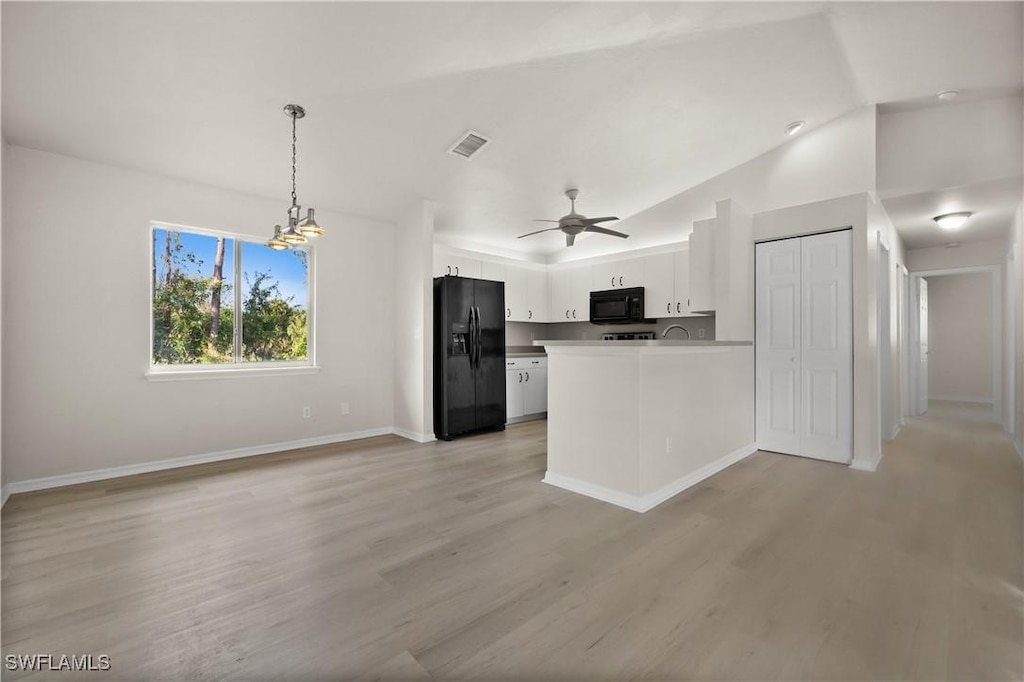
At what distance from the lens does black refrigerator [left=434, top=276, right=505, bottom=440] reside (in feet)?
16.3

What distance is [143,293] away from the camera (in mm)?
3752

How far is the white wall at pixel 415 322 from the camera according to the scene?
15.9ft

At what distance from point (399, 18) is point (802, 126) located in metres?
3.79

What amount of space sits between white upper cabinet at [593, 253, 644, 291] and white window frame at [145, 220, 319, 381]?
12.3 ft

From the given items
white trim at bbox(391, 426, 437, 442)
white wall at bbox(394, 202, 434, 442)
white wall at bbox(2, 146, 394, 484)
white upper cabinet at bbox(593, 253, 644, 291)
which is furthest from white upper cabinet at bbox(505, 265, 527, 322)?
white wall at bbox(2, 146, 394, 484)

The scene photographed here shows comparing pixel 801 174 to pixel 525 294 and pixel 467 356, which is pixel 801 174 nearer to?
pixel 525 294

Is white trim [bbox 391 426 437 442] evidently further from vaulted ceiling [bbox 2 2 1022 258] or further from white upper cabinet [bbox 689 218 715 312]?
white upper cabinet [bbox 689 218 715 312]

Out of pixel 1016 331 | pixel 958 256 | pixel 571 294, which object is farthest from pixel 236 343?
pixel 958 256

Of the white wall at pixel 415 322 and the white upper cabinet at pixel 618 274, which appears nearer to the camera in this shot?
the white wall at pixel 415 322

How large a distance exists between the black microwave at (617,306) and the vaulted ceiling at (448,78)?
193 centimetres

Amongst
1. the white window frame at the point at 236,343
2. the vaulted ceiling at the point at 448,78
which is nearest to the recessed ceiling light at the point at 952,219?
the vaulted ceiling at the point at 448,78

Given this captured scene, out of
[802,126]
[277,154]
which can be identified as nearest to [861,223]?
[802,126]

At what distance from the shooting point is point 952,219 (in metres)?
4.81

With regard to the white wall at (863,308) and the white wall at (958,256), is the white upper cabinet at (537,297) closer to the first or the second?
the white wall at (863,308)
